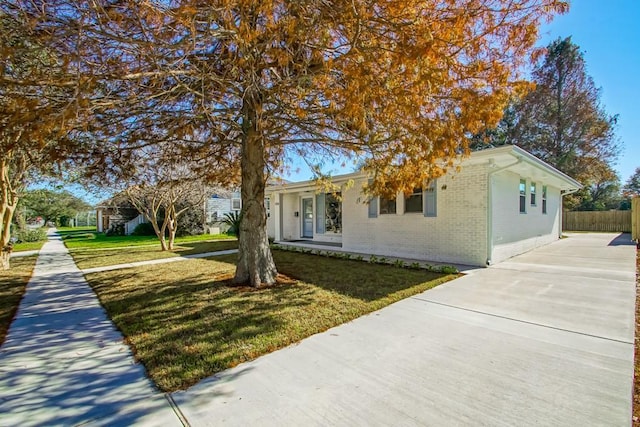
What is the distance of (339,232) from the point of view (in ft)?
45.8

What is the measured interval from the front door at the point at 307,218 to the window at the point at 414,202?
620cm

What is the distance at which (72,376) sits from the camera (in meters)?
2.99

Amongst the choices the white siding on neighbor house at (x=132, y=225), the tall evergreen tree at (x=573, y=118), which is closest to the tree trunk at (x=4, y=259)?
the white siding on neighbor house at (x=132, y=225)

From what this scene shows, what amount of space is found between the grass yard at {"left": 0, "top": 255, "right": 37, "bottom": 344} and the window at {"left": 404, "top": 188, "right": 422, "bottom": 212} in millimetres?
9786

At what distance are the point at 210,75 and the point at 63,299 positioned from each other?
5.34 m

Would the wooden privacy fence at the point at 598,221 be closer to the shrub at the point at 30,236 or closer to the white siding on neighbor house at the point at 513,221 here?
the white siding on neighbor house at the point at 513,221

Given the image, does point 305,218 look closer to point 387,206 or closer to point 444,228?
point 387,206

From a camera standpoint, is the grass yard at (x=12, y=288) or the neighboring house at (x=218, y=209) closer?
the grass yard at (x=12, y=288)

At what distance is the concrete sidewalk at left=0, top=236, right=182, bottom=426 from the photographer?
2395 millimetres

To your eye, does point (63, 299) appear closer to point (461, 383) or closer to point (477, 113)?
point (461, 383)

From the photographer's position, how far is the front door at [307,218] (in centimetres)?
1569

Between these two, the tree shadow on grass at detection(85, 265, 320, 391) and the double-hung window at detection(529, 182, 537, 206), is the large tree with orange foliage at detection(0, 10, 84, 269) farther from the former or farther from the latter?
the double-hung window at detection(529, 182, 537, 206)

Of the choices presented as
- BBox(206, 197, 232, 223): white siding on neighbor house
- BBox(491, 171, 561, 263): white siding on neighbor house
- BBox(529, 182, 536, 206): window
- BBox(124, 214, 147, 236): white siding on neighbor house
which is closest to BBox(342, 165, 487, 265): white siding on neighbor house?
BBox(491, 171, 561, 263): white siding on neighbor house

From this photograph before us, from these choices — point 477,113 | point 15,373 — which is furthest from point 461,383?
point 15,373
